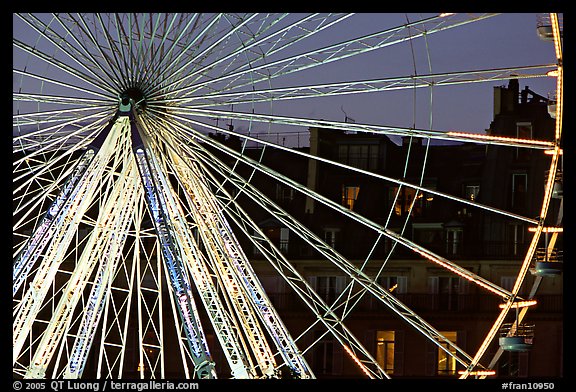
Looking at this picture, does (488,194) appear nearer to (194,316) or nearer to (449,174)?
(449,174)

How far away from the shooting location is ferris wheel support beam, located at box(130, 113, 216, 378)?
38250mm

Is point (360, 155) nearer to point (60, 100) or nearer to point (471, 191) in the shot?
point (471, 191)

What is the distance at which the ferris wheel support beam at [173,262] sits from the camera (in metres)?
38.2

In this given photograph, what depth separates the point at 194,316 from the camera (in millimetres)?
38312

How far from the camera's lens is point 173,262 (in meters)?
38.8

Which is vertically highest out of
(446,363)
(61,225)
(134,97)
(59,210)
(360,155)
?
(134,97)

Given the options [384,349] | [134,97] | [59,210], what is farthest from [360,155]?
[59,210]

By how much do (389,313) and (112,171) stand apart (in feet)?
91.1

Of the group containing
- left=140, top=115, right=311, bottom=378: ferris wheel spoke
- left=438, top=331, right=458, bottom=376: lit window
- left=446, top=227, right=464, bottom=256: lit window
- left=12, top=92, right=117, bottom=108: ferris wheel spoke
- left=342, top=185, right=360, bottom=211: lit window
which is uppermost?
left=12, top=92, right=117, bottom=108: ferris wheel spoke

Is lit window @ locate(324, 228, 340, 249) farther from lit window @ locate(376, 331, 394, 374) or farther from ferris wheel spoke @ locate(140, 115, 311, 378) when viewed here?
ferris wheel spoke @ locate(140, 115, 311, 378)

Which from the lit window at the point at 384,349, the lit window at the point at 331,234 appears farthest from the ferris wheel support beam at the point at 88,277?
the lit window at the point at 331,234

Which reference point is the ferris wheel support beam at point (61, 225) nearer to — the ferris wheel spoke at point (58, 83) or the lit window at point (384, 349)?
the ferris wheel spoke at point (58, 83)

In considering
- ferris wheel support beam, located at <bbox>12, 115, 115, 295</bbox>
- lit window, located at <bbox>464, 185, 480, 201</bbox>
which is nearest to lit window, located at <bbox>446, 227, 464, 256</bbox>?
lit window, located at <bbox>464, 185, 480, 201</bbox>

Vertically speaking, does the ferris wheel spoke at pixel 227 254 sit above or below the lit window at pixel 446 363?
above
